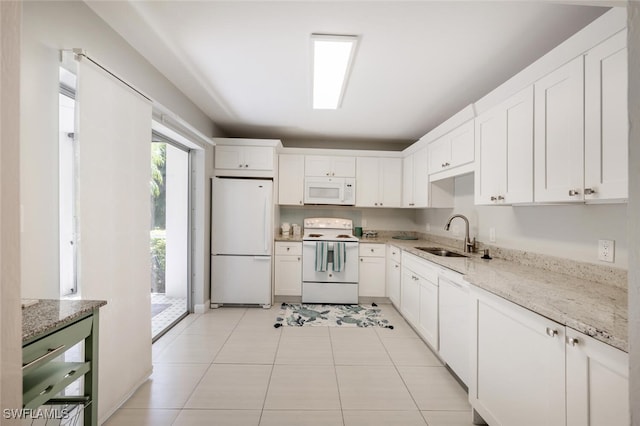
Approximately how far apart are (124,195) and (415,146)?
334 cm

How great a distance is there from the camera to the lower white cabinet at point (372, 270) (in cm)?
395

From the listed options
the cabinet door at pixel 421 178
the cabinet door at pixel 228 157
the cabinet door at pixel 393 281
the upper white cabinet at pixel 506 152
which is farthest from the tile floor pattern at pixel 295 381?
the cabinet door at pixel 228 157

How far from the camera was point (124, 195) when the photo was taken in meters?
1.86

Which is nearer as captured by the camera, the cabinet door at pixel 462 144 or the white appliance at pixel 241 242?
the cabinet door at pixel 462 144

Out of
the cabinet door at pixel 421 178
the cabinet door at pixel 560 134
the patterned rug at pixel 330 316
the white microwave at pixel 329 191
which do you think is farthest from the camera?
the white microwave at pixel 329 191

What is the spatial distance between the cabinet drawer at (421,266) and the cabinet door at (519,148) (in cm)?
86

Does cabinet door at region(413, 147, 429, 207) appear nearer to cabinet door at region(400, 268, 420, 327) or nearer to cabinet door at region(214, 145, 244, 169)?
cabinet door at region(400, 268, 420, 327)

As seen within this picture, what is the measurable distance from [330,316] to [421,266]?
136 centimetres

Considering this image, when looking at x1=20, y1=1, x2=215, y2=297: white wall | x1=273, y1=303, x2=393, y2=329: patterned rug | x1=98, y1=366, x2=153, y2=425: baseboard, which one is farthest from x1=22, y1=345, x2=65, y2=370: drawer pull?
x1=273, y1=303, x2=393, y2=329: patterned rug

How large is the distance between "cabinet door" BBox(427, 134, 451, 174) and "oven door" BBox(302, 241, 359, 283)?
4.83 feet

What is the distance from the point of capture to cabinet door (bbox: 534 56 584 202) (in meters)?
1.42

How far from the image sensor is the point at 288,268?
155 inches

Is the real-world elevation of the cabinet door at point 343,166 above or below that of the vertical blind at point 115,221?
above

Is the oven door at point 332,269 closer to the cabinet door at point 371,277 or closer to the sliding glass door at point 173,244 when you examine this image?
the cabinet door at point 371,277
